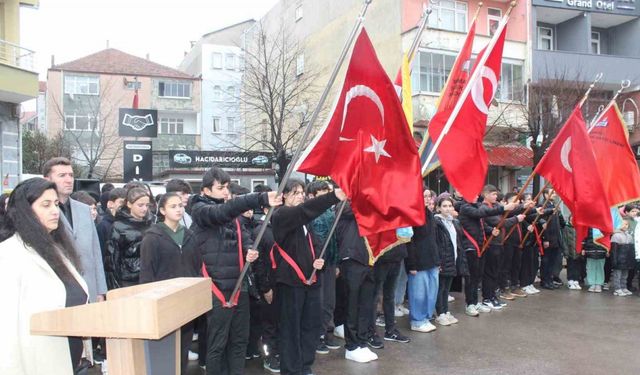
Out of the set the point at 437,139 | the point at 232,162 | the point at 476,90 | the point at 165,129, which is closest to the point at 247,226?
the point at 437,139

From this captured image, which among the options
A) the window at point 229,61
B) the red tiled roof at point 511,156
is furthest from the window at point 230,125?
the red tiled roof at point 511,156

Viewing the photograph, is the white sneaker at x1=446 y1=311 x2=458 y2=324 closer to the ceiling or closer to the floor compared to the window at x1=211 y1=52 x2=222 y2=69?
closer to the floor

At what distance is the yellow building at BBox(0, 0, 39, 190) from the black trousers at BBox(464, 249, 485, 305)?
12855 millimetres

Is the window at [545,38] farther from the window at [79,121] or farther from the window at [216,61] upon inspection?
the window at [79,121]

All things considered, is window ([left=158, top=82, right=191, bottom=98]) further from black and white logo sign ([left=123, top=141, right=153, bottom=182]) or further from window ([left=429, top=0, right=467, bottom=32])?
black and white logo sign ([left=123, top=141, right=153, bottom=182])

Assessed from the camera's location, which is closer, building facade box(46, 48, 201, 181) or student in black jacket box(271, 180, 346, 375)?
student in black jacket box(271, 180, 346, 375)

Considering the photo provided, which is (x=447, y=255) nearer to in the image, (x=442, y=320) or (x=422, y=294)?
(x=422, y=294)

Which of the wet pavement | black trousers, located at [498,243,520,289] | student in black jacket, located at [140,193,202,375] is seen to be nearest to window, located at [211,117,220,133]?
black trousers, located at [498,243,520,289]

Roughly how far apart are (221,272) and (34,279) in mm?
2004

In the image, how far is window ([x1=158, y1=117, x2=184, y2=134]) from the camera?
140 ft

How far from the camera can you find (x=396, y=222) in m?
4.59

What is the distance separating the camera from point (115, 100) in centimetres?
4044

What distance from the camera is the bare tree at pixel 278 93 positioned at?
21.1 metres

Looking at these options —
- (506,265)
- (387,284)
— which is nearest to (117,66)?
(506,265)
